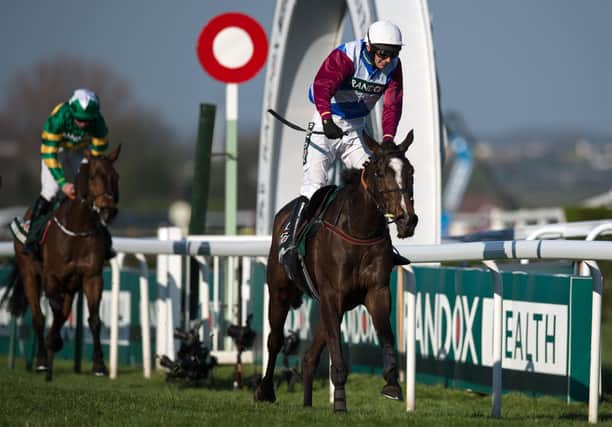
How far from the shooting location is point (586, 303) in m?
7.26

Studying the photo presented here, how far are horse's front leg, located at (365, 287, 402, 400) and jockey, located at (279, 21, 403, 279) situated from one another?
71 centimetres

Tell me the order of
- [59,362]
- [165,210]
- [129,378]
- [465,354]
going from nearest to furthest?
[465,354], [129,378], [59,362], [165,210]

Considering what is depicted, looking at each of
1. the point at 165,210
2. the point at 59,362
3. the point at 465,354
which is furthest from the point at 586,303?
the point at 165,210

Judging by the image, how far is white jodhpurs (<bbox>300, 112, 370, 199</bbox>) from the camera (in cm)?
721

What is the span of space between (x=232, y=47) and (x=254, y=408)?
5421 mm

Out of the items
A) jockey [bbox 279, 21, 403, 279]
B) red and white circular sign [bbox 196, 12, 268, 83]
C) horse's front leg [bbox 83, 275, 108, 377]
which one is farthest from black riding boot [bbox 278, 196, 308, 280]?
red and white circular sign [bbox 196, 12, 268, 83]

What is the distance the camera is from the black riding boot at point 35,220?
9.97m

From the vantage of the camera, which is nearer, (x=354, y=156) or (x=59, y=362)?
(x=354, y=156)

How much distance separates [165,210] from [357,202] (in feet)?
126

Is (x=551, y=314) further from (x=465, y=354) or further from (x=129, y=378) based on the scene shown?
(x=129, y=378)

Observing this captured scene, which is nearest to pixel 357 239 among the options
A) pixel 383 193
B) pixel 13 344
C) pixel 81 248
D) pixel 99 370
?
pixel 383 193

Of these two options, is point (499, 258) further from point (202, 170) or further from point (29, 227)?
point (29, 227)

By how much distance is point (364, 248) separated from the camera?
6.40 metres

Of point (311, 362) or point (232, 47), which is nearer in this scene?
point (311, 362)
